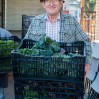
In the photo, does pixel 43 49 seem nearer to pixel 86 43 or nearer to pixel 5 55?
pixel 86 43

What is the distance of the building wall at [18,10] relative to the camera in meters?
8.34

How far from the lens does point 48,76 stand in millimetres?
1981

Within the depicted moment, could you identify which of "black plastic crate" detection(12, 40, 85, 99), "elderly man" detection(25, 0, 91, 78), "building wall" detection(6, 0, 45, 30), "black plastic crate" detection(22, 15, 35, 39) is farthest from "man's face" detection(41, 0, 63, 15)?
"building wall" detection(6, 0, 45, 30)

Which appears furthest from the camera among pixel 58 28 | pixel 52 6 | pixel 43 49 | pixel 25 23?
pixel 25 23

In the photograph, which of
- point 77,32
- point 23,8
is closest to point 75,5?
point 23,8

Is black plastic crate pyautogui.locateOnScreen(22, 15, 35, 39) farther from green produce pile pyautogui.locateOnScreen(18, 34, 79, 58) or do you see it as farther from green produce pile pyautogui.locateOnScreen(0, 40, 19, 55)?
green produce pile pyautogui.locateOnScreen(18, 34, 79, 58)

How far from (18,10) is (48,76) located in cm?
687

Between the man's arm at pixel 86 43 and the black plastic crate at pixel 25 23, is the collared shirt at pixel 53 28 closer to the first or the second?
the man's arm at pixel 86 43

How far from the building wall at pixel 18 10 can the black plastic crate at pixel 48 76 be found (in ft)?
21.2

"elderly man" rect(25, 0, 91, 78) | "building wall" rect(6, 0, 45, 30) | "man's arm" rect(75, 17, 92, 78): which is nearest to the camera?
"man's arm" rect(75, 17, 92, 78)

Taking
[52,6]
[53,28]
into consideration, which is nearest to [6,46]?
[53,28]

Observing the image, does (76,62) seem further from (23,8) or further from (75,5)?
(75,5)

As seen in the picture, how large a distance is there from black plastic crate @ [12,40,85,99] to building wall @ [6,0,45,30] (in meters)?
6.45

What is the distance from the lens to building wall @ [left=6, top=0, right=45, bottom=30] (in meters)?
8.34
